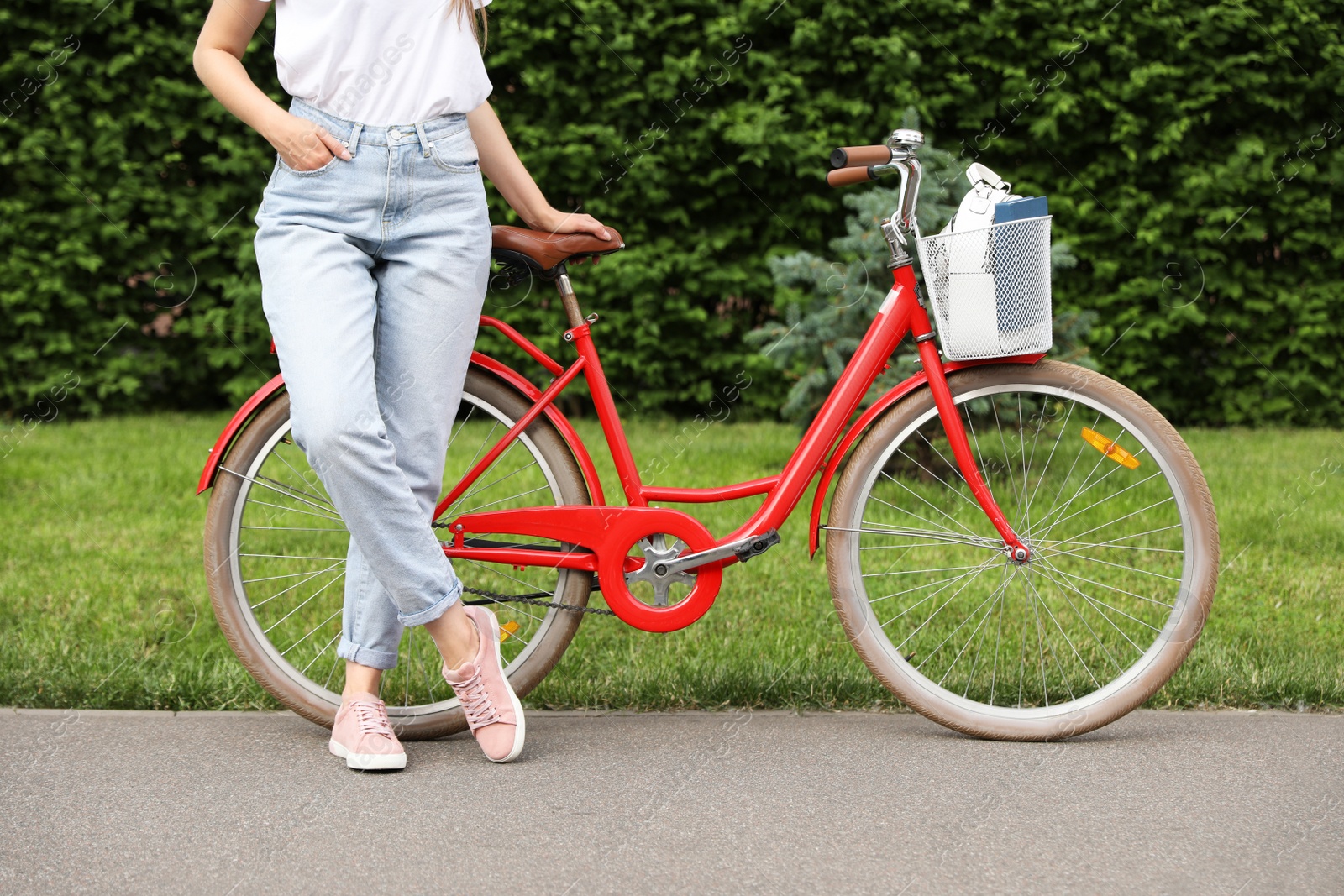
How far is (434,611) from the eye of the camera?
2.61 meters

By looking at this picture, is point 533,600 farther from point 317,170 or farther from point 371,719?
point 317,170

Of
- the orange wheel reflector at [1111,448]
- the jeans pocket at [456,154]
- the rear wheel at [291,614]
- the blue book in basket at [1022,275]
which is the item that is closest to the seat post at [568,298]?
the rear wheel at [291,614]

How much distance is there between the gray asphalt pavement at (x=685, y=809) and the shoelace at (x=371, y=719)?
0.09m

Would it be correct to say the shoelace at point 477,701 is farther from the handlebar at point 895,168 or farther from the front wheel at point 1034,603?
the handlebar at point 895,168


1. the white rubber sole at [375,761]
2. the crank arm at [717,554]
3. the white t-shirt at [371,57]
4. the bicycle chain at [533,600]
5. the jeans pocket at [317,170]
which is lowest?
the white rubber sole at [375,761]

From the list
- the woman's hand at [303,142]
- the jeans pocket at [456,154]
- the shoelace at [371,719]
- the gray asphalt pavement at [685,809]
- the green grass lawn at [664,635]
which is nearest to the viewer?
the gray asphalt pavement at [685,809]

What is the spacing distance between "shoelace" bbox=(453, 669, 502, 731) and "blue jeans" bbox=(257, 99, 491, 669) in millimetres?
192

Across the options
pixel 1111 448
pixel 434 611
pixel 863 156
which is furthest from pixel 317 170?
pixel 1111 448

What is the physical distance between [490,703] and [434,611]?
0.85 feet

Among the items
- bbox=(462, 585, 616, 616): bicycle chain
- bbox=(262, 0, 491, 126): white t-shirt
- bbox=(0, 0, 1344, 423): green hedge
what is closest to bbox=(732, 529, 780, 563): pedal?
bbox=(462, 585, 616, 616): bicycle chain

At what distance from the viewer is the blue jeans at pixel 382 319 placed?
2.49 metres

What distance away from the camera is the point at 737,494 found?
113 inches

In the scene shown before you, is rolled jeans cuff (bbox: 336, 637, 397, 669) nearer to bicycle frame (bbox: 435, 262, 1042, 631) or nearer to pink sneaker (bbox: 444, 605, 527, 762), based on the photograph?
pink sneaker (bbox: 444, 605, 527, 762)

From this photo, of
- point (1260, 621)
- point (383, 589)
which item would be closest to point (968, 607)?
point (1260, 621)
